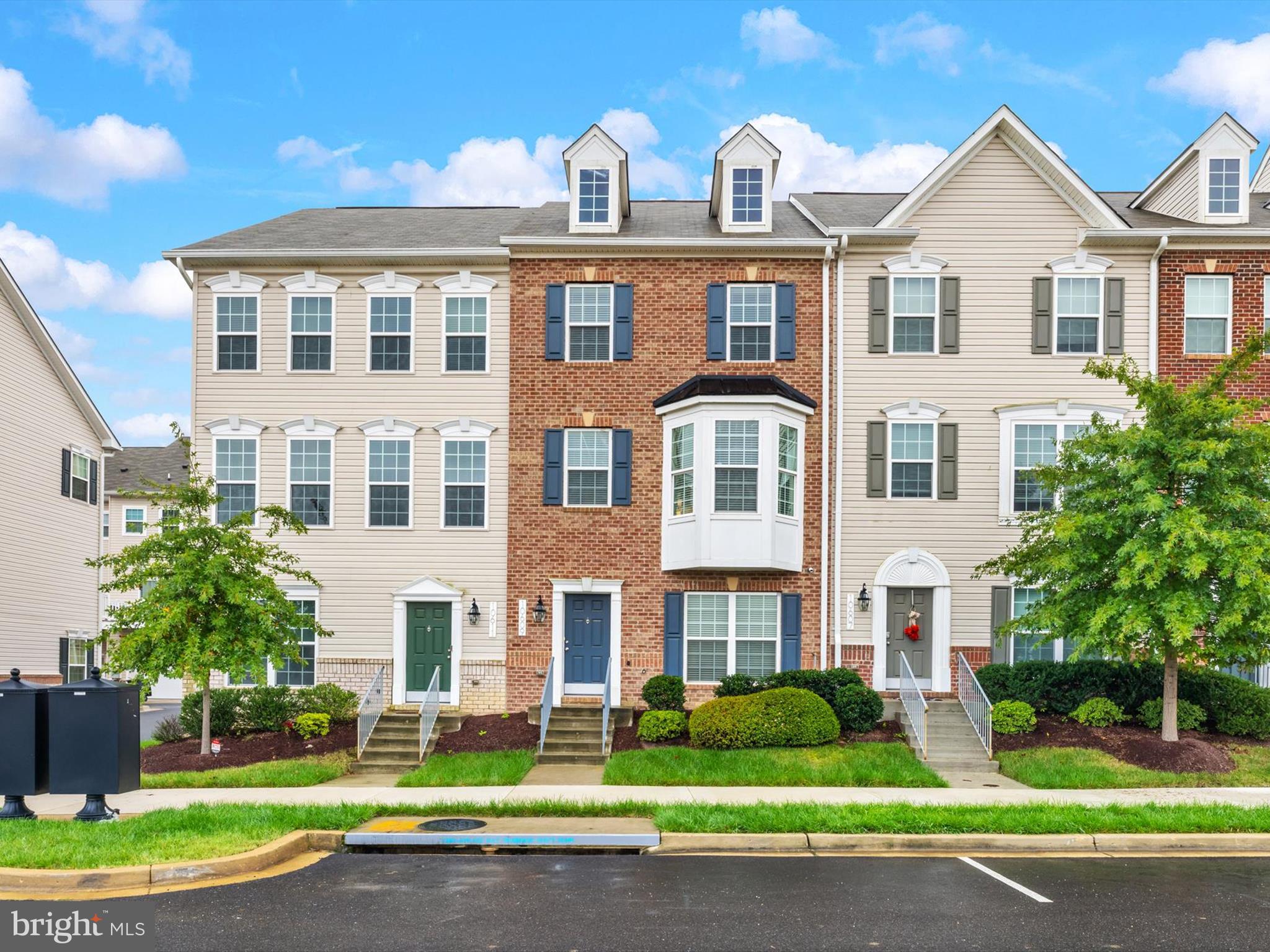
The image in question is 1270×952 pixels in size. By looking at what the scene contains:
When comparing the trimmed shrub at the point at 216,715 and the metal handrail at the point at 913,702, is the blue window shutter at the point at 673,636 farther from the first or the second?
the trimmed shrub at the point at 216,715

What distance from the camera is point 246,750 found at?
58.8ft

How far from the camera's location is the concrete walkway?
1362cm

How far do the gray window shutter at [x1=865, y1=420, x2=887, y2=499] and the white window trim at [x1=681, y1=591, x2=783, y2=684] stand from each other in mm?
2704

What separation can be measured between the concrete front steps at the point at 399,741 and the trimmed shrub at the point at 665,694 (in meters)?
3.58

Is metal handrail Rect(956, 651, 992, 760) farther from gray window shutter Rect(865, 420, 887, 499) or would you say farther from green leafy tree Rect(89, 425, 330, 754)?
green leafy tree Rect(89, 425, 330, 754)

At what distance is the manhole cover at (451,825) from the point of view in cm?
1187

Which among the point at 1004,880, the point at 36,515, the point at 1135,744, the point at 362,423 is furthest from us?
the point at 36,515

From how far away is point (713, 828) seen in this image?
1170cm

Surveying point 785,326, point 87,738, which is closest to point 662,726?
point 785,326

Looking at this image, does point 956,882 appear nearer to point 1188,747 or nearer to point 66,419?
point 1188,747

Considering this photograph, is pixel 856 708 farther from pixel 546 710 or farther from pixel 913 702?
pixel 546 710

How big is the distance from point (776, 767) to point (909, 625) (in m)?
5.95

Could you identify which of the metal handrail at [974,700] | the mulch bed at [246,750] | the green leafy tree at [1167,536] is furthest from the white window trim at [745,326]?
the mulch bed at [246,750]

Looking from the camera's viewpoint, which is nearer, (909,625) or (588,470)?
(909,625)
